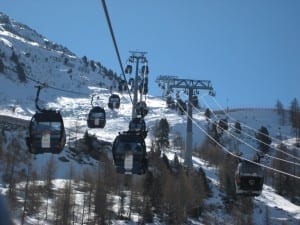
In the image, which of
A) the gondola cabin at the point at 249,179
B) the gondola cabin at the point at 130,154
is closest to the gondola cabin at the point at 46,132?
the gondola cabin at the point at 130,154

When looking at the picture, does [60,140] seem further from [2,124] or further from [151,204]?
Result: [2,124]

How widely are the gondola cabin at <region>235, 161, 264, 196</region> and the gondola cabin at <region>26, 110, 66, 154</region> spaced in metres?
7.32

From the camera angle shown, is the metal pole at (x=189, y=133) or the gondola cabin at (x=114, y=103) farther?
the metal pole at (x=189, y=133)

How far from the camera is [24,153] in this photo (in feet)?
273

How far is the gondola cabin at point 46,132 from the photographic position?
1841 cm

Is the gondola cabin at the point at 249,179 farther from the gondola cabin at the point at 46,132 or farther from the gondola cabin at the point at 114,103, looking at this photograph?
the gondola cabin at the point at 114,103

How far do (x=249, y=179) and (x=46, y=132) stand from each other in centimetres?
824

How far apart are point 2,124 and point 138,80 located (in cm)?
6594

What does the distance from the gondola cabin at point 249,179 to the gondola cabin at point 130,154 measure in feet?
15.8

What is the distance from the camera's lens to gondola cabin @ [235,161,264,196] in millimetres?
21406

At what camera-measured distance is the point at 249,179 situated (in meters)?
21.4

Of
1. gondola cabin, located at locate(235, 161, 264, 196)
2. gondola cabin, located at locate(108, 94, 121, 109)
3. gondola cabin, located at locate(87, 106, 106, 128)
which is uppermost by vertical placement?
gondola cabin, located at locate(108, 94, 121, 109)

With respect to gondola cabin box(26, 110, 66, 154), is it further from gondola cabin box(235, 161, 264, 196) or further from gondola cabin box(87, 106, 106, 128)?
gondola cabin box(87, 106, 106, 128)

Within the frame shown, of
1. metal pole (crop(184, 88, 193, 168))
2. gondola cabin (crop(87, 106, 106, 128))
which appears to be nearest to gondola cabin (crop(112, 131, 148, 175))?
gondola cabin (crop(87, 106, 106, 128))
